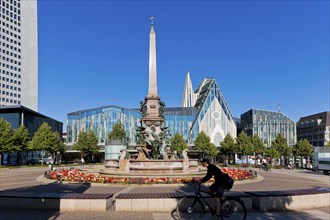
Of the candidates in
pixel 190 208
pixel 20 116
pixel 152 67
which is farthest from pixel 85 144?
→ pixel 190 208

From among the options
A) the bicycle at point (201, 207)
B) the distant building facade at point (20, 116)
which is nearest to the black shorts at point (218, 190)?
the bicycle at point (201, 207)

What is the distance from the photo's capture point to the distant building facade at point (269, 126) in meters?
115

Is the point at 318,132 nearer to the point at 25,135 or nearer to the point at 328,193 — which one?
the point at 25,135

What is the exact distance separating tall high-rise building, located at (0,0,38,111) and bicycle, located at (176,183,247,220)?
4953 inches

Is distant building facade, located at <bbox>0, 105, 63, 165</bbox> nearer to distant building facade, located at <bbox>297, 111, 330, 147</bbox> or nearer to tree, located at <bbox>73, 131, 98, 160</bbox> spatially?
tree, located at <bbox>73, 131, 98, 160</bbox>

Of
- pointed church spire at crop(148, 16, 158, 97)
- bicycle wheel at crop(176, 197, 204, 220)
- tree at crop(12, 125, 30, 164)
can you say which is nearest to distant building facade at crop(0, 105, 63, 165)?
tree at crop(12, 125, 30, 164)

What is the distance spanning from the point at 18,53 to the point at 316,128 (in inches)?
4890

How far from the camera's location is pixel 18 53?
131125 mm

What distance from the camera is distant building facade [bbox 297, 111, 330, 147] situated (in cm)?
11788

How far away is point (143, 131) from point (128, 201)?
75.6ft

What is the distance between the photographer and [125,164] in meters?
26.9

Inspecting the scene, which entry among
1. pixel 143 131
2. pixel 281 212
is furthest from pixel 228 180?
pixel 143 131

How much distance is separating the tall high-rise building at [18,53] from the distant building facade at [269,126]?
9232 cm

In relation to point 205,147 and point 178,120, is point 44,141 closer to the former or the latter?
point 205,147
